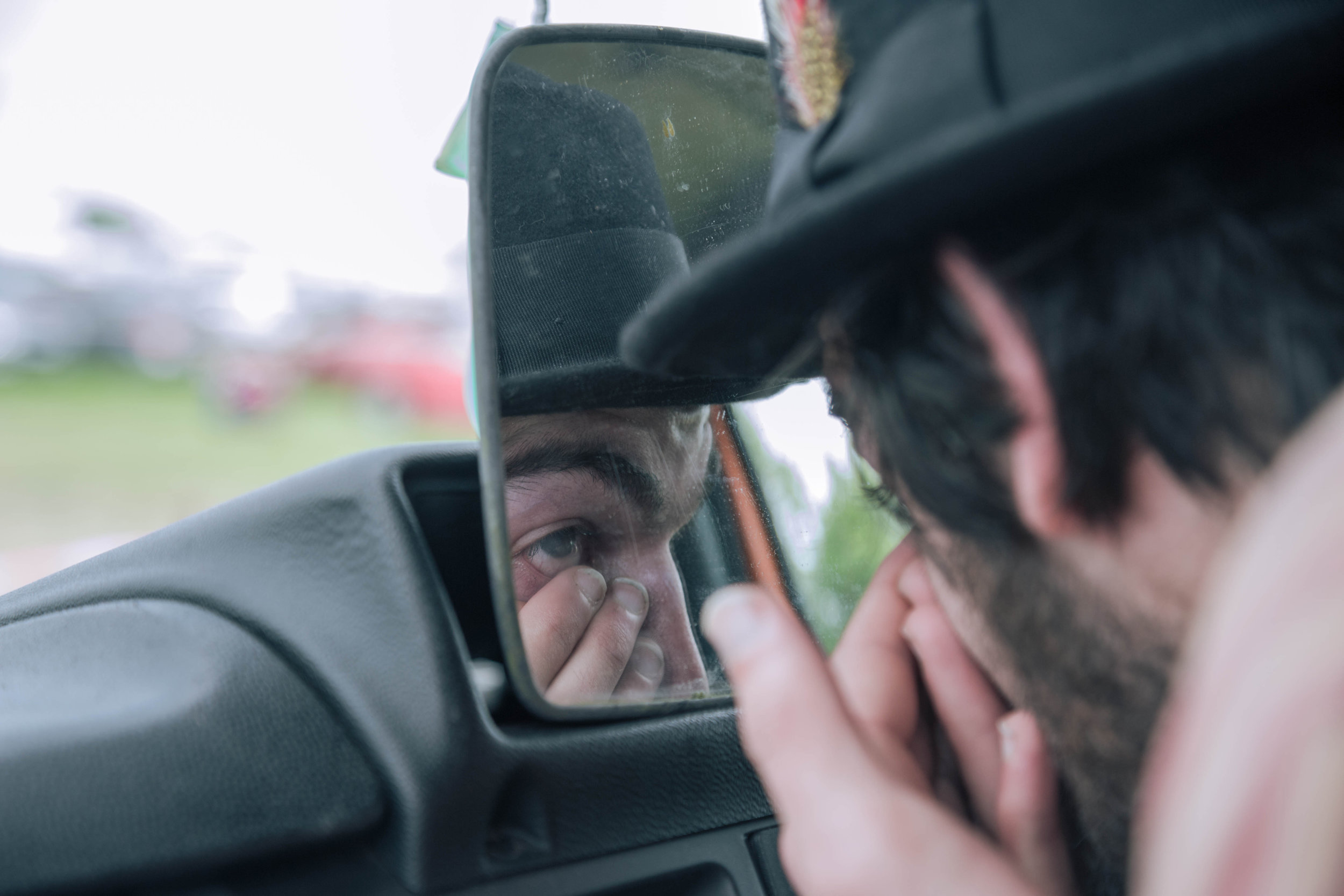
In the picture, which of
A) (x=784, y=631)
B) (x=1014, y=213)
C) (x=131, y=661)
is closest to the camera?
(x=1014, y=213)

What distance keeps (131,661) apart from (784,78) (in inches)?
34.2

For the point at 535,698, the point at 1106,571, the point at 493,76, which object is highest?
the point at 493,76

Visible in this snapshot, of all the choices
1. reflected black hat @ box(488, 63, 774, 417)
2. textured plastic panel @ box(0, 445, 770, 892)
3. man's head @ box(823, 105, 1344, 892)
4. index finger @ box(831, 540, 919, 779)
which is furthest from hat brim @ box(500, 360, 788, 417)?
man's head @ box(823, 105, 1344, 892)

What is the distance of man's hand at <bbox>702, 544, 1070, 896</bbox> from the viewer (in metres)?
0.63

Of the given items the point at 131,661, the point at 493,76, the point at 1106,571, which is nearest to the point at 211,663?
the point at 131,661

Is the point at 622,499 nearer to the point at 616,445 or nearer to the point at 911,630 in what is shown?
the point at 616,445

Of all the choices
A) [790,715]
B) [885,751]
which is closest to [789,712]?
[790,715]

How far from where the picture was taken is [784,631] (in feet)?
2.39

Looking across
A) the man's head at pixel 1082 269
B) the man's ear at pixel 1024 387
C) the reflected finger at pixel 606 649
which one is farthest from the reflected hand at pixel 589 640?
the man's ear at pixel 1024 387

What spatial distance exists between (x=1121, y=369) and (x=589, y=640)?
0.63m

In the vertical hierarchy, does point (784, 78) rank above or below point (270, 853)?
above

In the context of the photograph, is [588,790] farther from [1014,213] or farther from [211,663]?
[1014,213]

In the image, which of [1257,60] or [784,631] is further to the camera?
[784,631]

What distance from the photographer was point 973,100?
55 centimetres
